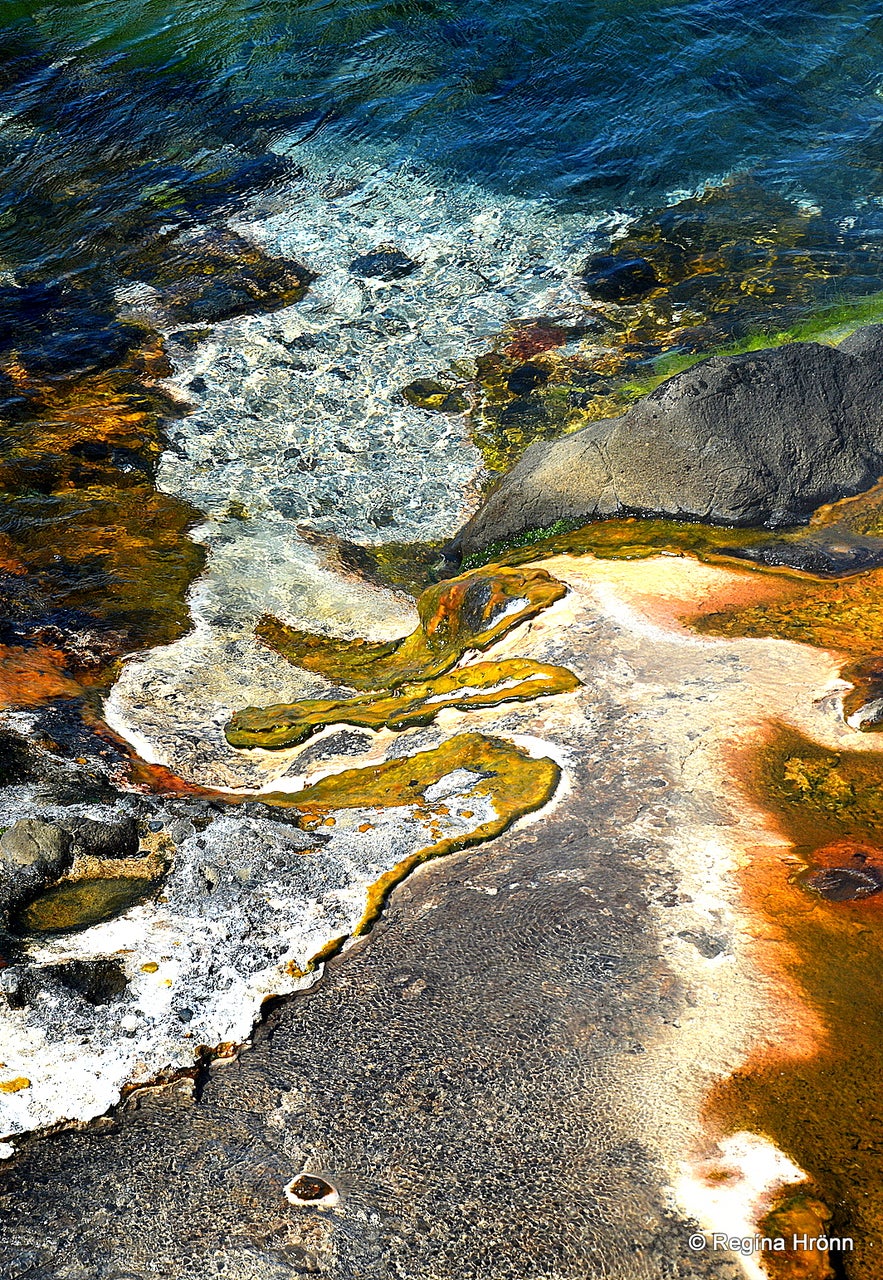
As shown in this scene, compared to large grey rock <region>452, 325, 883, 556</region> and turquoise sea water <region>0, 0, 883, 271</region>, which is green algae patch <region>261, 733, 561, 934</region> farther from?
turquoise sea water <region>0, 0, 883, 271</region>

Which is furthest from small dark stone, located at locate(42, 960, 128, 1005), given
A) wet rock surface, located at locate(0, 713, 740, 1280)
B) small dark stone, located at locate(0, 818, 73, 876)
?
small dark stone, located at locate(0, 818, 73, 876)

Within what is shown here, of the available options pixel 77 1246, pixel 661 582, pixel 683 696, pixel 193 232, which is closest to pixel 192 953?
pixel 77 1246

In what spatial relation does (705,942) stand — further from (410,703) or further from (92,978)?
(410,703)

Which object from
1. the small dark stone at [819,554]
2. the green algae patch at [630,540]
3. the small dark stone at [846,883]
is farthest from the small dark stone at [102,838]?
the small dark stone at [819,554]

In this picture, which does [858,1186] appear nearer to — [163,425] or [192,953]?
[192,953]

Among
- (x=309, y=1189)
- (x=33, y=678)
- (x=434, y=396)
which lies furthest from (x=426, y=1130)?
(x=434, y=396)
